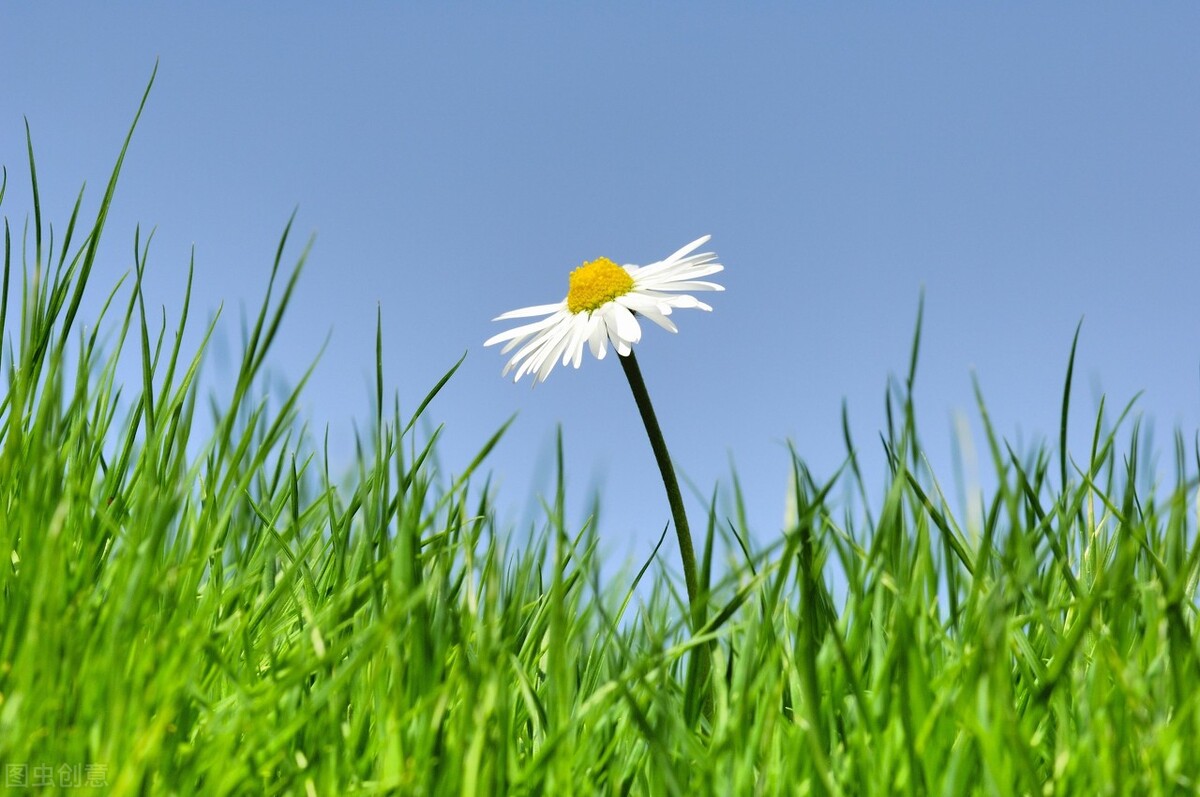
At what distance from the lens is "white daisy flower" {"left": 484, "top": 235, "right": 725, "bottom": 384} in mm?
2072

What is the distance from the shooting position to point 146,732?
1.03m

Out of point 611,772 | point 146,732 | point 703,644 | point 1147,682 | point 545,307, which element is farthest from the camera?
point 545,307

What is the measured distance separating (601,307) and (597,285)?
4.2 inches

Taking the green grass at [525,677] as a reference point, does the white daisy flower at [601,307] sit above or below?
A: above

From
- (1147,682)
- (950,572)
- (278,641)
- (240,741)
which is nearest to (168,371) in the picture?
(278,641)

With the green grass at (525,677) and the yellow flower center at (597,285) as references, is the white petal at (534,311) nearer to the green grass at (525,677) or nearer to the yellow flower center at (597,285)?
the yellow flower center at (597,285)

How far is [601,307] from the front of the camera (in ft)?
7.31

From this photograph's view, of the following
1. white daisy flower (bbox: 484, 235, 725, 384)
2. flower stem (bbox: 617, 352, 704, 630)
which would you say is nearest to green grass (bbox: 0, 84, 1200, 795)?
flower stem (bbox: 617, 352, 704, 630)

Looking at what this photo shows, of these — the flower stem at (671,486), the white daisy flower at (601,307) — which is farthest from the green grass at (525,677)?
the white daisy flower at (601,307)

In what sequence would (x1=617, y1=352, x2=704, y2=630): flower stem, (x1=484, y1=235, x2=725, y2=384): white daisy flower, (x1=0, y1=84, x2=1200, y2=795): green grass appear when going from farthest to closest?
(x1=484, y1=235, x2=725, y2=384): white daisy flower < (x1=617, y1=352, x2=704, y2=630): flower stem < (x1=0, y1=84, x2=1200, y2=795): green grass

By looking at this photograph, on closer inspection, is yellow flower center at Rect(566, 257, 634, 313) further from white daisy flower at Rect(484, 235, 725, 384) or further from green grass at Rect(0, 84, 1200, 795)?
green grass at Rect(0, 84, 1200, 795)

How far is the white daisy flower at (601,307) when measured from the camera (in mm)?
2072

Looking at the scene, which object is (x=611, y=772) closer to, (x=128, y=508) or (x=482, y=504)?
(x=482, y=504)

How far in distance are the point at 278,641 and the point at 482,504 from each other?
0.45 metres
